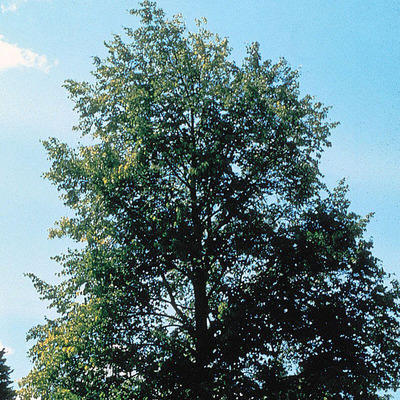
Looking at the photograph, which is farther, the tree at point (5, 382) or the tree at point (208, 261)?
the tree at point (5, 382)

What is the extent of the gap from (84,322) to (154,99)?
336 inches

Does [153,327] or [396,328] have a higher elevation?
[396,328]

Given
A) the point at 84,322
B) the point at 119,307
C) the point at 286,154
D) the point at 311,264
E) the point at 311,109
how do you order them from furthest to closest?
the point at 311,109
the point at 286,154
the point at 311,264
the point at 119,307
the point at 84,322

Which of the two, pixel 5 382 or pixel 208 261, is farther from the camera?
pixel 5 382

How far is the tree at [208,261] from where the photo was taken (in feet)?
37.6

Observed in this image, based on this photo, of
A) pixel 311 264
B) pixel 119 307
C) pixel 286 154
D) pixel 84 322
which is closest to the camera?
pixel 84 322

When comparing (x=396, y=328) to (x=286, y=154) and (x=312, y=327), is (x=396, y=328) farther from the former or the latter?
(x=286, y=154)

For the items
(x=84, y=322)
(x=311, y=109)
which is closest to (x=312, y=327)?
(x=84, y=322)

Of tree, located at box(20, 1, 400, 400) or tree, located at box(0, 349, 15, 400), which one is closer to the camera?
tree, located at box(20, 1, 400, 400)

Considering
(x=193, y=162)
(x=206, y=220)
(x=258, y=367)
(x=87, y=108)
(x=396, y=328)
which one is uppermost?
(x=87, y=108)

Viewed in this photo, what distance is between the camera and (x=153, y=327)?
1352 centimetres

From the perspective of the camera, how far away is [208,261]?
13.2 metres

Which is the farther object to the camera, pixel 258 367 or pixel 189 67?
pixel 189 67

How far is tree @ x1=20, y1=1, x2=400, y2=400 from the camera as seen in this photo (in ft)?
37.6
